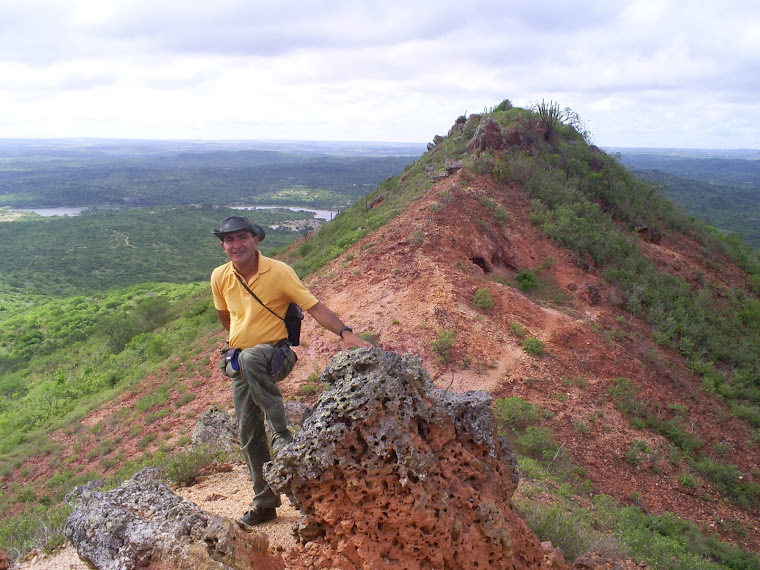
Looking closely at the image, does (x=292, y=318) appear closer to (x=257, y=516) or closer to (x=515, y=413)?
(x=257, y=516)

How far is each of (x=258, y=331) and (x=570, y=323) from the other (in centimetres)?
914

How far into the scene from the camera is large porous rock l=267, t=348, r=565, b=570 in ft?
8.77

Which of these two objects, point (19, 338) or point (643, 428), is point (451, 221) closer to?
point (643, 428)

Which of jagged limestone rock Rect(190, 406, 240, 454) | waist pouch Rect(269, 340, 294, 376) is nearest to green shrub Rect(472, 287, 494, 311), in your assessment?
jagged limestone rock Rect(190, 406, 240, 454)

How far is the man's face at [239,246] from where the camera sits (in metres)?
3.19

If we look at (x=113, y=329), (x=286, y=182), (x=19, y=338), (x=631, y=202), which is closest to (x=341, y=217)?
(x=113, y=329)

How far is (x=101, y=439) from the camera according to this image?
9.48 meters

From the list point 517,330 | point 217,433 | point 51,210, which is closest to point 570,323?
point 517,330

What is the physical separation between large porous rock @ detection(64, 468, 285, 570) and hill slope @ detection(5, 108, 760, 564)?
5.25 metres

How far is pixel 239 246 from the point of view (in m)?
3.21

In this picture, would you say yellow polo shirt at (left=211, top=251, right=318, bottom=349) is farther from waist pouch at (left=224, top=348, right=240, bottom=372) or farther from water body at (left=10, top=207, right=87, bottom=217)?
water body at (left=10, top=207, right=87, bottom=217)

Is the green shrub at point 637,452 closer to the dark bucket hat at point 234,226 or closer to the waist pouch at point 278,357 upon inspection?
the waist pouch at point 278,357

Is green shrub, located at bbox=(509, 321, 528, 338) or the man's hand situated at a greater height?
the man's hand

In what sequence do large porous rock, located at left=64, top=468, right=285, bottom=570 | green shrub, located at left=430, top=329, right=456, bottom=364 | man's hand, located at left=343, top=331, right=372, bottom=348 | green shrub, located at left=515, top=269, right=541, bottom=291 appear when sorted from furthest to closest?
1. green shrub, located at left=515, top=269, right=541, bottom=291
2. green shrub, located at left=430, top=329, right=456, bottom=364
3. man's hand, located at left=343, top=331, right=372, bottom=348
4. large porous rock, located at left=64, top=468, right=285, bottom=570
